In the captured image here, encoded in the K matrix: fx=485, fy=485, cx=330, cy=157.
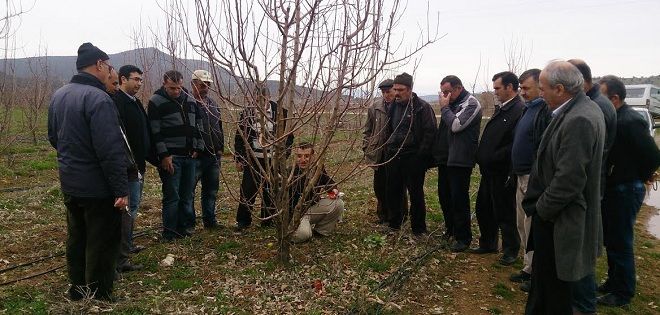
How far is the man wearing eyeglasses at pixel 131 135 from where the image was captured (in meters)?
4.54

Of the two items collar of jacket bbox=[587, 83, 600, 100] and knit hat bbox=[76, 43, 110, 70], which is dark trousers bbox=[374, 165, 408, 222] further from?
knit hat bbox=[76, 43, 110, 70]

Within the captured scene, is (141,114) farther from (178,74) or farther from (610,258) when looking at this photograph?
(610,258)

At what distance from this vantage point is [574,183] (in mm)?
3010

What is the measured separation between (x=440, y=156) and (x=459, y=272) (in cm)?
135

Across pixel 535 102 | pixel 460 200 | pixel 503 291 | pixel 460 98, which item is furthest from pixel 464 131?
pixel 503 291

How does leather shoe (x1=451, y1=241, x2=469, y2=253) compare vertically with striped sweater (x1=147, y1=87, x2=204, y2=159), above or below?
Answer: below

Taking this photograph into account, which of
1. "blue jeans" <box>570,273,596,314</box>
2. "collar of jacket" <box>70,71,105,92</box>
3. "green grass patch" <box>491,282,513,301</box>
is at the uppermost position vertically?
"collar of jacket" <box>70,71,105,92</box>

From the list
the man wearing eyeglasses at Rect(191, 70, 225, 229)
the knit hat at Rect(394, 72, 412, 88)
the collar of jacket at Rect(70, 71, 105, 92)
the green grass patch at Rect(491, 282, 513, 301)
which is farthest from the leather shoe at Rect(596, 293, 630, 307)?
the collar of jacket at Rect(70, 71, 105, 92)

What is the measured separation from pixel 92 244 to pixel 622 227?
4347 millimetres

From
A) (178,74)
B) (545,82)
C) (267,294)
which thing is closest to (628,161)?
(545,82)

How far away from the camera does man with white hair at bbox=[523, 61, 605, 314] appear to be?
3010mm

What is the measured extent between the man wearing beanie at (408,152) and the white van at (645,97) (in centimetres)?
2379

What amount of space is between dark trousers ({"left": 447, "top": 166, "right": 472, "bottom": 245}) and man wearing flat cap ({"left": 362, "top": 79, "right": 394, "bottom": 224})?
2.84 feet

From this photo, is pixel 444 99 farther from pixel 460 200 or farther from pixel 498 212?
pixel 498 212
